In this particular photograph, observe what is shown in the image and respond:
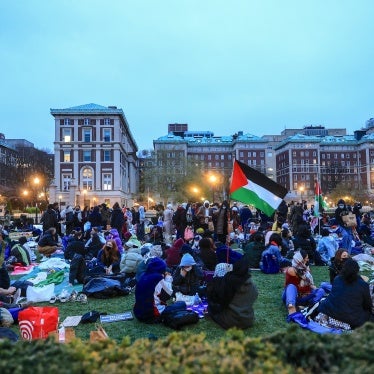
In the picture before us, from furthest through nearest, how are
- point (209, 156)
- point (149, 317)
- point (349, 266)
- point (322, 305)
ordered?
point (209, 156) < point (149, 317) < point (322, 305) < point (349, 266)

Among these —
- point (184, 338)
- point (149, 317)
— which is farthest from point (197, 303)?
point (184, 338)

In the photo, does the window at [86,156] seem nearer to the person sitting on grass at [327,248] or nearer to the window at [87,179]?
the window at [87,179]

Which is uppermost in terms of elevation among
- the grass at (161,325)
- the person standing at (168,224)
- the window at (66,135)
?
the window at (66,135)

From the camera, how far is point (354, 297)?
231 inches

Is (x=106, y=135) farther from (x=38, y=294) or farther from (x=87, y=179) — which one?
(x=38, y=294)

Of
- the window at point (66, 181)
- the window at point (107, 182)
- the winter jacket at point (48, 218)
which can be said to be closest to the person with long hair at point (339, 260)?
the winter jacket at point (48, 218)

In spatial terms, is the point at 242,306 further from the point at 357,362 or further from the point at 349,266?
the point at 357,362

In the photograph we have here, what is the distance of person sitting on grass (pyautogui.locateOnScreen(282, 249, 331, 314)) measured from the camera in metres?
7.32

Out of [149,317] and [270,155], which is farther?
[270,155]

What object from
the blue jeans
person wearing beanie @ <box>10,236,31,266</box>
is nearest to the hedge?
the blue jeans

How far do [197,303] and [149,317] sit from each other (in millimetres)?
1341

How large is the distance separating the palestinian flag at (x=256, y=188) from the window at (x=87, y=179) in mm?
56540

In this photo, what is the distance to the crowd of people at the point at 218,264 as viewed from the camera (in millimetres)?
6402

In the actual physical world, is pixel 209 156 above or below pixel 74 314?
above
